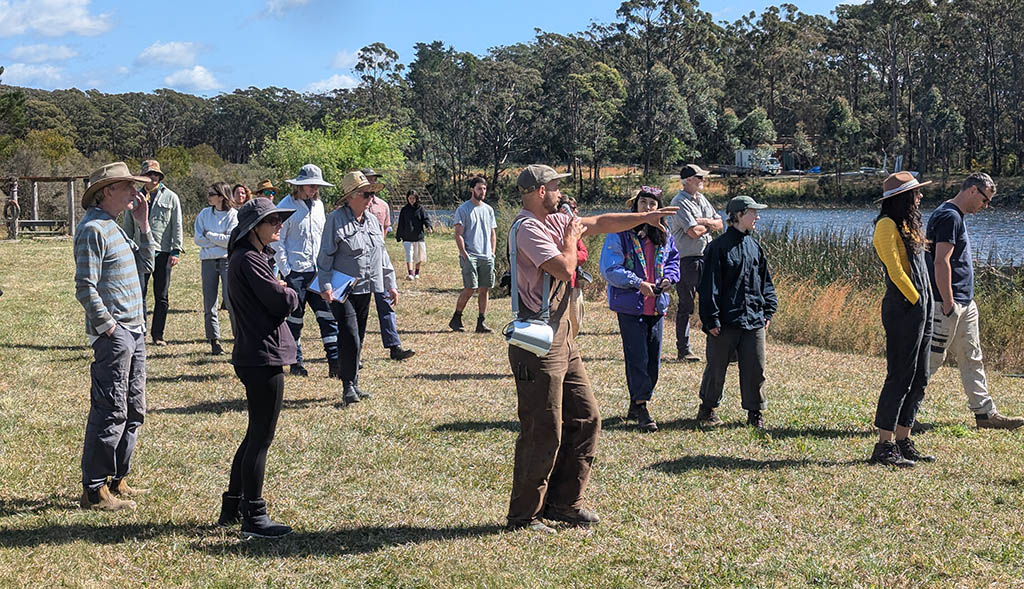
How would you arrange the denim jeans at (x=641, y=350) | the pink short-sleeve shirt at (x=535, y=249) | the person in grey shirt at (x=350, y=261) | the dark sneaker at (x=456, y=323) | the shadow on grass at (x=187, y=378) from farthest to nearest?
the dark sneaker at (x=456, y=323) → the shadow on grass at (x=187, y=378) → the person in grey shirt at (x=350, y=261) → the denim jeans at (x=641, y=350) → the pink short-sleeve shirt at (x=535, y=249)

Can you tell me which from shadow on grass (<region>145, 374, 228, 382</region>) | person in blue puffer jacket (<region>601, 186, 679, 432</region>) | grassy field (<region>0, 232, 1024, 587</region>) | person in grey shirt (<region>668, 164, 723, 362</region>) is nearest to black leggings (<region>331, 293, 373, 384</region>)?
grassy field (<region>0, 232, 1024, 587</region>)

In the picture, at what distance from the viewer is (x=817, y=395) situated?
820 centimetres

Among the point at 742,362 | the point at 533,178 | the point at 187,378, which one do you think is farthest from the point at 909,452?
the point at 187,378

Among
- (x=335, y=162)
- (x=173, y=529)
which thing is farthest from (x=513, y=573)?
(x=335, y=162)

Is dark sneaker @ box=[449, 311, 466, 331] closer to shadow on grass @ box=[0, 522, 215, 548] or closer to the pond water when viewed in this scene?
shadow on grass @ box=[0, 522, 215, 548]

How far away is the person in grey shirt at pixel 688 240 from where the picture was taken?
30.3 feet

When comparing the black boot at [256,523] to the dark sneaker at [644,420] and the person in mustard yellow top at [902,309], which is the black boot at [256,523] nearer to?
the dark sneaker at [644,420]

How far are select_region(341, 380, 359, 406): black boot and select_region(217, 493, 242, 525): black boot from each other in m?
2.80

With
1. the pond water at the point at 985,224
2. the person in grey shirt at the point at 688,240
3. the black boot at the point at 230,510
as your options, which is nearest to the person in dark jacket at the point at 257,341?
the black boot at the point at 230,510

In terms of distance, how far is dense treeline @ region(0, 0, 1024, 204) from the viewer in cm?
6931

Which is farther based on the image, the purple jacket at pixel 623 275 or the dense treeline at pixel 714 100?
the dense treeline at pixel 714 100

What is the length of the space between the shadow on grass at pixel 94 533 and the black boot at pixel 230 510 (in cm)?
8

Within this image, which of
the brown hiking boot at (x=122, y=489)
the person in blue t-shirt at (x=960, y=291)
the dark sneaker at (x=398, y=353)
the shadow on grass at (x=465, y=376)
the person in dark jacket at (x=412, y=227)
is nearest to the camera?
the brown hiking boot at (x=122, y=489)

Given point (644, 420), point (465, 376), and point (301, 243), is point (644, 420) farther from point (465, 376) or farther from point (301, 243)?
point (301, 243)
